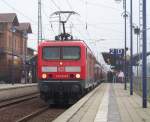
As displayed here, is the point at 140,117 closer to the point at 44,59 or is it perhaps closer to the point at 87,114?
the point at 87,114

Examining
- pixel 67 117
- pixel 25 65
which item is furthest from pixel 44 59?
pixel 25 65

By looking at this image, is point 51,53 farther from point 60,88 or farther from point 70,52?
point 60,88

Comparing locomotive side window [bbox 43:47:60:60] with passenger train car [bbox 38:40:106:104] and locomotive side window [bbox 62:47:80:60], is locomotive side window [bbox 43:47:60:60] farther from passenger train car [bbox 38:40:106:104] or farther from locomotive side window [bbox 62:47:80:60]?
locomotive side window [bbox 62:47:80:60]

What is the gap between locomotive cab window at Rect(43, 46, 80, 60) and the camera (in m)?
26.2

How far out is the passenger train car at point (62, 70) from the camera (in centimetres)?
2555

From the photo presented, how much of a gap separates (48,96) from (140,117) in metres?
9.97

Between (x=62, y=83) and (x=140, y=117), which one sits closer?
(x=140, y=117)

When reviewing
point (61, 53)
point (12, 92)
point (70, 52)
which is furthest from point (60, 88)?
point (12, 92)

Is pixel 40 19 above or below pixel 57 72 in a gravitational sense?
above

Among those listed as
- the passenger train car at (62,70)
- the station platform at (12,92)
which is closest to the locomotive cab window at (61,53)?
the passenger train car at (62,70)

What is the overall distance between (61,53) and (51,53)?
484 millimetres

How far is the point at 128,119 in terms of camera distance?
16078mm

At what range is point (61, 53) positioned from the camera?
26281 millimetres

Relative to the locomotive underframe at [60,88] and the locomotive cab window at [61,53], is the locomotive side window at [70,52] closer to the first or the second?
the locomotive cab window at [61,53]
